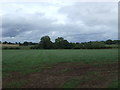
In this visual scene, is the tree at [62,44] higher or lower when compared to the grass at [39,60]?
higher

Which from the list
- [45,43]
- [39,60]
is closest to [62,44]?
[45,43]

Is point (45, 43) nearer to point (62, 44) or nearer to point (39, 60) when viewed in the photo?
point (62, 44)

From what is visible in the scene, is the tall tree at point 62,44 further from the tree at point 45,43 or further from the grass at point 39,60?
the grass at point 39,60

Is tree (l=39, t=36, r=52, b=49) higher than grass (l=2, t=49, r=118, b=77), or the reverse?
tree (l=39, t=36, r=52, b=49)

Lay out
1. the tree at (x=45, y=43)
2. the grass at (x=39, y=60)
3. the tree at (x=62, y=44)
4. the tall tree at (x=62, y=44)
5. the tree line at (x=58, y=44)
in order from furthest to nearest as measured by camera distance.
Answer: the tree at (x=45, y=43) → the tall tree at (x=62, y=44) → the tree at (x=62, y=44) → the tree line at (x=58, y=44) → the grass at (x=39, y=60)

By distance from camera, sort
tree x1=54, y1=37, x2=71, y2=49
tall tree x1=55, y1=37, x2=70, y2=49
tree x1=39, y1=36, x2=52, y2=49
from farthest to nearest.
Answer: tree x1=39, y1=36, x2=52, y2=49
tall tree x1=55, y1=37, x2=70, y2=49
tree x1=54, y1=37, x2=71, y2=49

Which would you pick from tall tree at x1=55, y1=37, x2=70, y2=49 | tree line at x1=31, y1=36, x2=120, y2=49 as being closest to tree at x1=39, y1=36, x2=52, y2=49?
tree line at x1=31, y1=36, x2=120, y2=49

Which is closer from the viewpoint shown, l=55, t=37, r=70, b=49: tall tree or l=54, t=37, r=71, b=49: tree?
l=54, t=37, r=71, b=49: tree

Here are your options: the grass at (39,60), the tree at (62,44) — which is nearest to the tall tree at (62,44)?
the tree at (62,44)

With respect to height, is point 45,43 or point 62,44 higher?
point 45,43

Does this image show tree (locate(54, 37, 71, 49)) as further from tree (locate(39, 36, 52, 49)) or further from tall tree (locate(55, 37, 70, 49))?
tree (locate(39, 36, 52, 49))

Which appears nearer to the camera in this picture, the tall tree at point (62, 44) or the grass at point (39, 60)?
the grass at point (39, 60)

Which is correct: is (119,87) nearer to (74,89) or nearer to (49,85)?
(74,89)

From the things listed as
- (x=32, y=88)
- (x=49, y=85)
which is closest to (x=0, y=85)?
(x=32, y=88)
